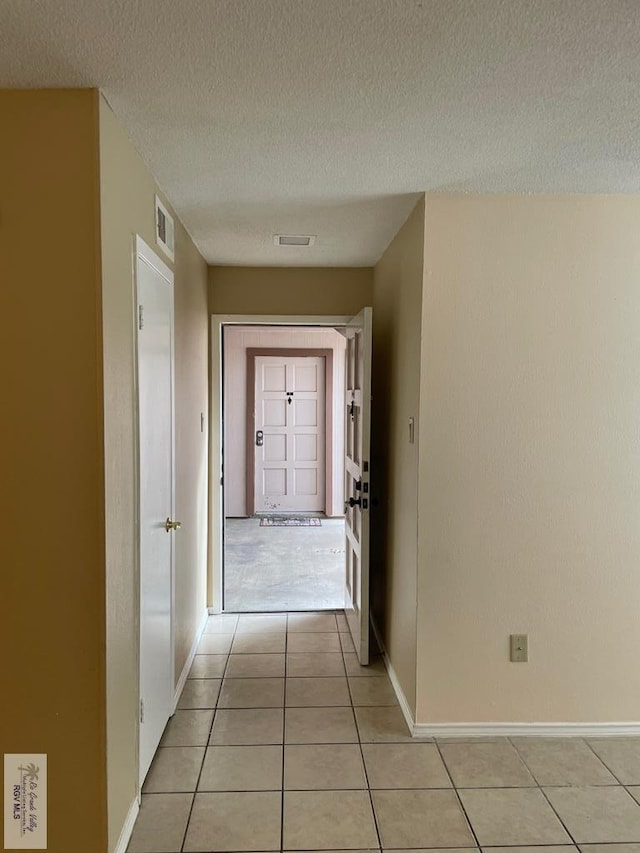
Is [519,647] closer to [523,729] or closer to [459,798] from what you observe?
[523,729]

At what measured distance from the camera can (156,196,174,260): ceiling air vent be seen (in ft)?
7.62

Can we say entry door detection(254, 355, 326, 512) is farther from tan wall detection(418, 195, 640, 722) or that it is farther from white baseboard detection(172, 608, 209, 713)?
tan wall detection(418, 195, 640, 722)

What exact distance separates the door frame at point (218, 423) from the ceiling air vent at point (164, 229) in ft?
4.12

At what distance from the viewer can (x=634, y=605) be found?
249 centimetres

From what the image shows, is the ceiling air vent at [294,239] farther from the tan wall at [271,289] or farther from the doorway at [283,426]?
the doorway at [283,426]

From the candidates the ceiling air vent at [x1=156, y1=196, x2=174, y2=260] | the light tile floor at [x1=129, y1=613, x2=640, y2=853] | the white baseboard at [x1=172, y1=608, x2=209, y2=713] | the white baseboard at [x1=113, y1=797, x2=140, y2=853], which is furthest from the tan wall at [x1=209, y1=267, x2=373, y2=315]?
the white baseboard at [x1=113, y1=797, x2=140, y2=853]

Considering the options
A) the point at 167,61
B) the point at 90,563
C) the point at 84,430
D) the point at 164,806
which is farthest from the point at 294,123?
the point at 164,806

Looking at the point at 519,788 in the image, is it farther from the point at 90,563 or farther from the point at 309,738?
the point at 90,563

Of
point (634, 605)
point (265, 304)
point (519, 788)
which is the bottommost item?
point (519, 788)

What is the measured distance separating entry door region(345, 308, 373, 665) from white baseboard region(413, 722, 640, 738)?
73 cm

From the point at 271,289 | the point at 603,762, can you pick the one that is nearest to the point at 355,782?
the point at 603,762

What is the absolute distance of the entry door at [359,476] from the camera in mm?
3119

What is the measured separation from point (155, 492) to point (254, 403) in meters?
4.80

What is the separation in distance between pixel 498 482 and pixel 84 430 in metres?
1.66
